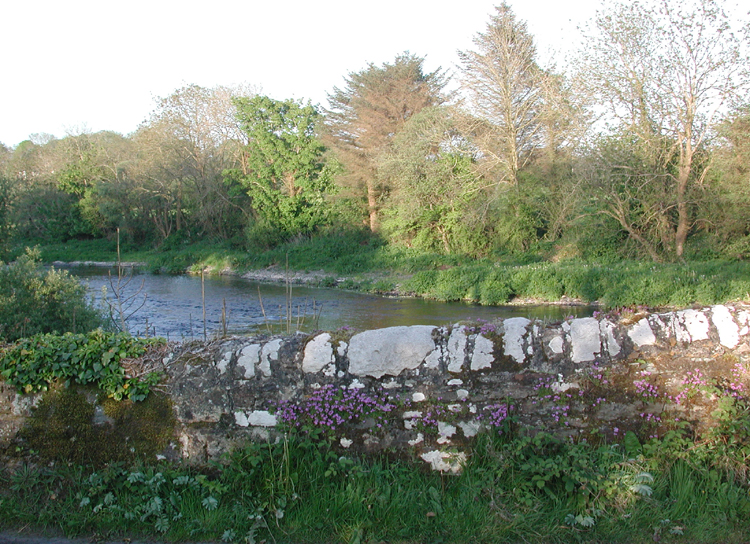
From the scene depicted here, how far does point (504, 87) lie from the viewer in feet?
90.7

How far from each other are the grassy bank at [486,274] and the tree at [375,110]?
4.69m

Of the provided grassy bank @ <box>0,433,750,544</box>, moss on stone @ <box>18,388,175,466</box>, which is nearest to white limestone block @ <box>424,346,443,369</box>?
grassy bank @ <box>0,433,750,544</box>

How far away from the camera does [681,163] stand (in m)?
21.2

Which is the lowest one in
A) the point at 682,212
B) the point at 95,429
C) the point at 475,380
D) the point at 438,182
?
the point at 95,429

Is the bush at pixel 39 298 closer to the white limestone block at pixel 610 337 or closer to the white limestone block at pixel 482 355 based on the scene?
the white limestone block at pixel 482 355

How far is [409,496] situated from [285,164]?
127 feet

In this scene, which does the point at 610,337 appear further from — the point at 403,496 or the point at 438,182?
the point at 438,182

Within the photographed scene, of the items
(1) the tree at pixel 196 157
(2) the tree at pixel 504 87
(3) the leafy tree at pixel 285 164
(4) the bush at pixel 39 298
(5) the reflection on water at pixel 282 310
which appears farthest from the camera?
(1) the tree at pixel 196 157

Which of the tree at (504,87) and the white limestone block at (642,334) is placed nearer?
the white limestone block at (642,334)

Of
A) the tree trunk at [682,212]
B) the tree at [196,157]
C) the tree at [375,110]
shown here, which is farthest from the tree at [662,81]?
the tree at [196,157]

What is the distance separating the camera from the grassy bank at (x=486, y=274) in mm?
18266

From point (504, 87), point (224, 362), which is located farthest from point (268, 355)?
point (504, 87)

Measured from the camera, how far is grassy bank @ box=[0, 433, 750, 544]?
2854 millimetres

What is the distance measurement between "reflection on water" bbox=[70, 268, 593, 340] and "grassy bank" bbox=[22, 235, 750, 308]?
1140mm
